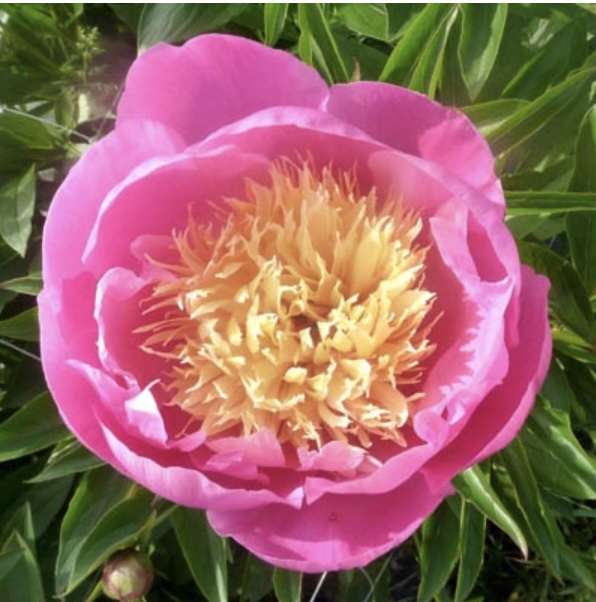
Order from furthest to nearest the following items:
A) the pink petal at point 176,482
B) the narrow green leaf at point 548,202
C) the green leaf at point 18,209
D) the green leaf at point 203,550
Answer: the green leaf at point 18,209 → the green leaf at point 203,550 → the narrow green leaf at point 548,202 → the pink petal at point 176,482

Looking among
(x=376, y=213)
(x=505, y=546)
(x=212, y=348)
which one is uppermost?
(x=376, y=213)

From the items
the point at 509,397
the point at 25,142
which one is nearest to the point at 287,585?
the point at 509,397

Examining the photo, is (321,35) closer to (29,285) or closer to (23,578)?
(29,285)

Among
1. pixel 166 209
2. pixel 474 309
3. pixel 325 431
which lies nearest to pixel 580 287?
pixel 474 309

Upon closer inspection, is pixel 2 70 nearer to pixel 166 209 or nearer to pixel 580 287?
pixel 166 209

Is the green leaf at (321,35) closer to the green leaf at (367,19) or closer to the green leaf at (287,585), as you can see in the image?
the green leaf at (367,19)

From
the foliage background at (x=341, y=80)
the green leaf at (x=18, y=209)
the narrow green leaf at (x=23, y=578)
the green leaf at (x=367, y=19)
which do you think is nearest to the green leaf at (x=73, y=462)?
the foliage background at (x=341, y=80)
